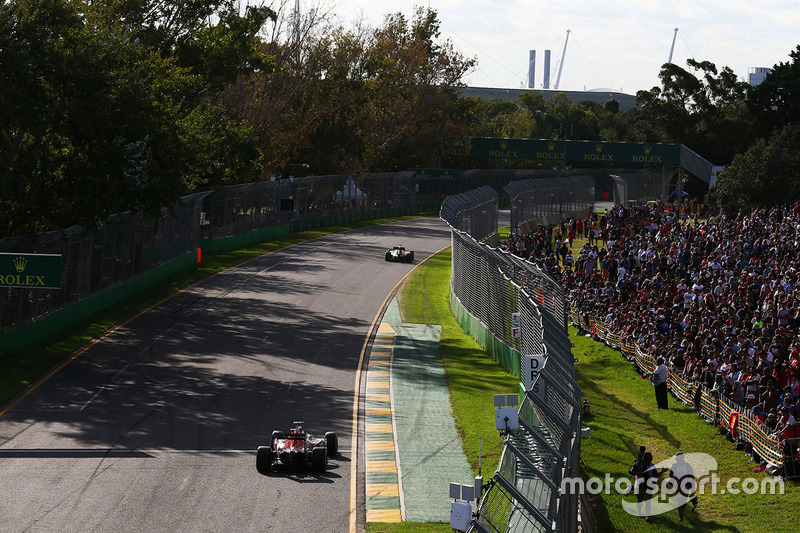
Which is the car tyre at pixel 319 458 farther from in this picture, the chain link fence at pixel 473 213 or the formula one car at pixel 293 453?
the chain link fence at pixel 473 213

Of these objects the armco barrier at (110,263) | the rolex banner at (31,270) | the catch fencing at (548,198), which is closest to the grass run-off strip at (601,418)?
the armco barrier at (110,263)

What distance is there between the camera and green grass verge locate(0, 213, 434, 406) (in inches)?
1085

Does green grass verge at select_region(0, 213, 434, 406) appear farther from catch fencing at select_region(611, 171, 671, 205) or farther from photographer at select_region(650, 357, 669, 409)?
catch fencing at select_region(611, 171, 671, 205)

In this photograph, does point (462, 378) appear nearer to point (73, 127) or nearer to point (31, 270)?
point (31, 270)

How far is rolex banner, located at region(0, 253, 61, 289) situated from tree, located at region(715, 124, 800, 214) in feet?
189

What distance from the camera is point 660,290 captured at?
129ft

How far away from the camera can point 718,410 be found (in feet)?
84.0

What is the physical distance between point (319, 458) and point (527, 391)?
6.77 metres

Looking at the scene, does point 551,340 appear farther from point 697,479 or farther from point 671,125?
point 671,125

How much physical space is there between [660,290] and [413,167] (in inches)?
2671

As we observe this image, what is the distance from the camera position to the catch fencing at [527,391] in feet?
41.8

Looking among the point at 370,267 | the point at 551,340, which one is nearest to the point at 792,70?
the point at 370,267

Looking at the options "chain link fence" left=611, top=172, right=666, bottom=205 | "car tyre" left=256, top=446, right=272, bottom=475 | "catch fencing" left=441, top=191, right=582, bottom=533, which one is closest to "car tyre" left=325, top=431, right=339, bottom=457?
"car tyre" left=256, top=446, right=272, bottom=475

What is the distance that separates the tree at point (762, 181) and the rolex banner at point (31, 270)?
189 ft
